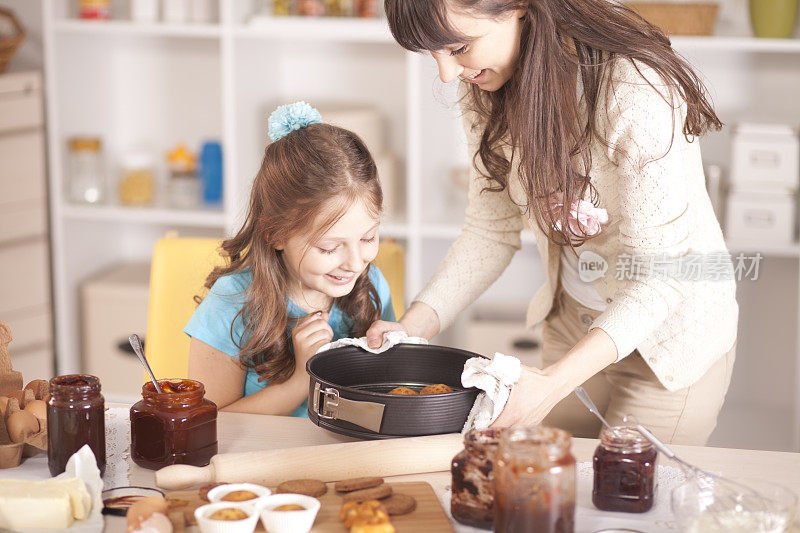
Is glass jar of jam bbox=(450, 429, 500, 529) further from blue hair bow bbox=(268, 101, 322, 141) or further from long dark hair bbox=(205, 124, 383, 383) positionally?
blue hair bow bbox=(268, 101, 322, 141)

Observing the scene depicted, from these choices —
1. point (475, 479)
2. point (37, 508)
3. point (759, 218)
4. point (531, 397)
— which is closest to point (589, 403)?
point (531, 397)

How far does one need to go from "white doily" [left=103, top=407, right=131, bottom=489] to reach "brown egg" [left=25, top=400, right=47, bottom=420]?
0.10 meters

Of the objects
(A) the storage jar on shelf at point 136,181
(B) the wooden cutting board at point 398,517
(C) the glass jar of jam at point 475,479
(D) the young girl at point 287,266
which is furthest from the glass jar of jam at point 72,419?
(A) the storage jar on shelf at point 136,181

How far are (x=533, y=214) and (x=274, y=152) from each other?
16.7 inches

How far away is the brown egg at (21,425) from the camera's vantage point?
48.1 inches

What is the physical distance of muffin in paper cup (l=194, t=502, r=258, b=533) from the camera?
3.32 feet

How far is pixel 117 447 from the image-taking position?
A: 1.30 meters

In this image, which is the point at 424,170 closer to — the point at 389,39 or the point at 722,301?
the point at 389,39

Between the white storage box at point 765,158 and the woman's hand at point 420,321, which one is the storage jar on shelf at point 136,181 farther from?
the white storage box at point 765,158

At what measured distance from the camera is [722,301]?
1.56 meters

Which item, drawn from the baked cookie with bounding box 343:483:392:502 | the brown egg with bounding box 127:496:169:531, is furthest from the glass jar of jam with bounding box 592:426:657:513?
the brown egg with bounding box 127:496:169:531

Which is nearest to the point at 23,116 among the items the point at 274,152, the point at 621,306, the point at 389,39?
the point at 389,39

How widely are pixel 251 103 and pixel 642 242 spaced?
1.71 meters

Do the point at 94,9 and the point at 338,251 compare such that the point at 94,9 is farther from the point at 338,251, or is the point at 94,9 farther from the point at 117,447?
the point at 117,447
